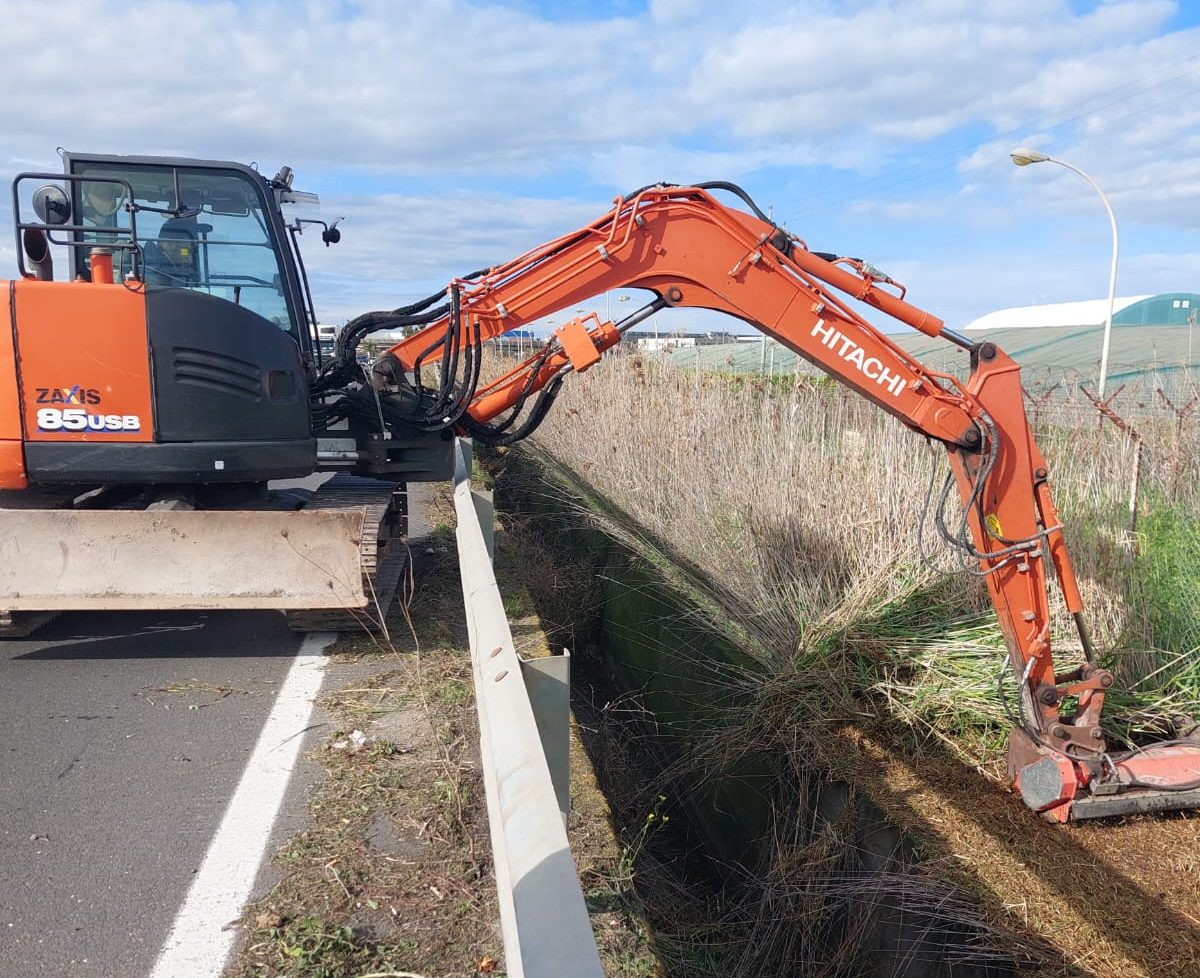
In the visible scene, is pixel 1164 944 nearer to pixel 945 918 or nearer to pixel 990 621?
pixel 945 918

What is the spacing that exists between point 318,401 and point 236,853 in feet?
13.9

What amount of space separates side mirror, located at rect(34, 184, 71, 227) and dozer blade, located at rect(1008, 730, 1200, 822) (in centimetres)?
656

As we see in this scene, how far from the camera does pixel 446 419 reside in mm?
6609

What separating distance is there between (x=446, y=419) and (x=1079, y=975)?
15.3 feet

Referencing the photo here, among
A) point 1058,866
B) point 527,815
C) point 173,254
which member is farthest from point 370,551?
point 527,815

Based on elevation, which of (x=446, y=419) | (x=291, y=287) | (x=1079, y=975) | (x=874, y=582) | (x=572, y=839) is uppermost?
(x=291, y=287)

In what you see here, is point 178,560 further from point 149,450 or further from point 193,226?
point 193,226

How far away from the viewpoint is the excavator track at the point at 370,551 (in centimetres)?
610

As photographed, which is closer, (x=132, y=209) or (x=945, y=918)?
(x=945, y=918)

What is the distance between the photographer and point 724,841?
5.12 metres

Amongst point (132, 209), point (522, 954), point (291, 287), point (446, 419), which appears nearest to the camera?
point (522, 954)

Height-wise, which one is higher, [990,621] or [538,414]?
[538,414]

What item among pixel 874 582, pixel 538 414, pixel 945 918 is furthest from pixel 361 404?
pixel 945 918

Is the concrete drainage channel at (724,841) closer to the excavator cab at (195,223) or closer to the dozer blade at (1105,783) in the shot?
the dozer blade at (1105,783)
